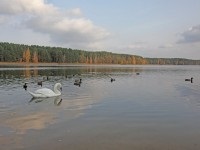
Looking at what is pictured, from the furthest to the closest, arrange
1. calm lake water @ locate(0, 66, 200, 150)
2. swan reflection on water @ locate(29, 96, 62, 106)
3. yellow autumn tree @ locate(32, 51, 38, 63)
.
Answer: yellow autumn tree @ locate(32, 51, 38, 63) < swan reflection on water @ locate(29, 96, 62, 106) < calm lake water @ locate(0, 66, 200, 150)

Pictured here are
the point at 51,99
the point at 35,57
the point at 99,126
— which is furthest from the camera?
the point at 35,57

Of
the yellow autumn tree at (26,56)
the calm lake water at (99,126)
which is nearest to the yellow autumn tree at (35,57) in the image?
the yellow autumn tree at (26,56)

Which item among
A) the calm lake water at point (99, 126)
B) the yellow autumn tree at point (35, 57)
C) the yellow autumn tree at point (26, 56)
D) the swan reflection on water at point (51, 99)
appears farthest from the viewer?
the yellow autumn tree at point (35, 57)

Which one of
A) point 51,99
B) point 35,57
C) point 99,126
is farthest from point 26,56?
point 99,126

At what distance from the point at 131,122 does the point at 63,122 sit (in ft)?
10.4

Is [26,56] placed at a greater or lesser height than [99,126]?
greater

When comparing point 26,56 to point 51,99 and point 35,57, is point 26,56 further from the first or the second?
point 51,99

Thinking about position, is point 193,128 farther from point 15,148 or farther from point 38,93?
point 38,93

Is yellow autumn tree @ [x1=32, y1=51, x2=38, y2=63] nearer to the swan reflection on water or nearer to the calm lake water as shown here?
the swan reflection on water

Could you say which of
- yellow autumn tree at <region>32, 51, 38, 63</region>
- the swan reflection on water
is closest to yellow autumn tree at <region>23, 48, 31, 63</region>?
yellow autumn tree at <region>32, 51, 38, 63</region>

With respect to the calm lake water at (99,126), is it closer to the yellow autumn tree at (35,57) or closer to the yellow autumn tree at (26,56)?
the yellow autumn tree at (26,56)

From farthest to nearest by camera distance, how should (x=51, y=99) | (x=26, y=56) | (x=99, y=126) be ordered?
(x=26, y=56) < (x=51, y=99) < (x=99, y=126)

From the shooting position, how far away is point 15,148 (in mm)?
9945

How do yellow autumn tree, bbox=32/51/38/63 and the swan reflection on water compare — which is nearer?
the swan reflection on water
